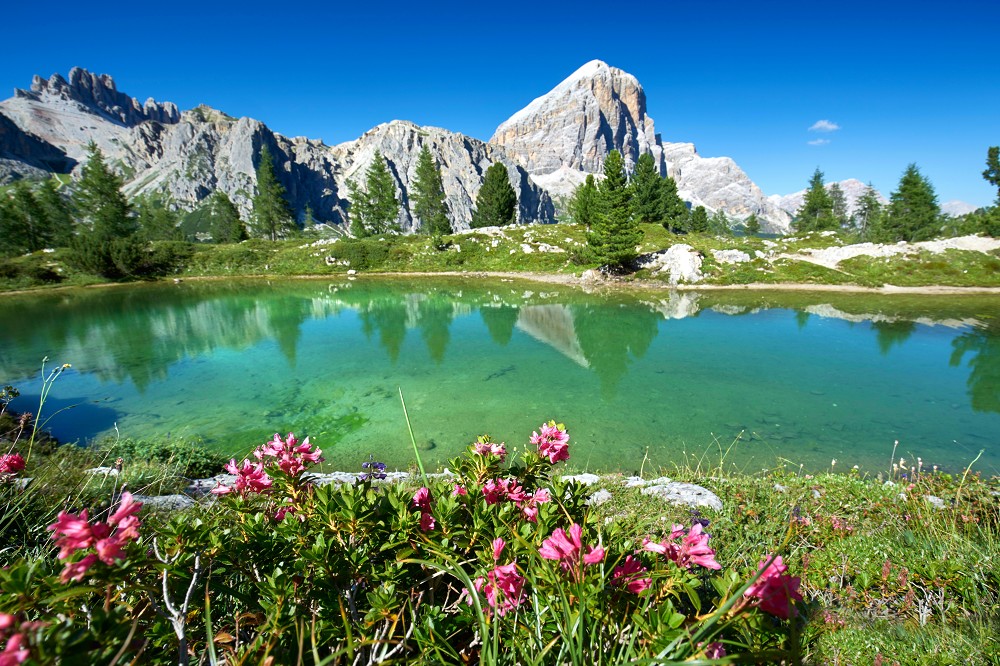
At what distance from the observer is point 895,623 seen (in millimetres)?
2629

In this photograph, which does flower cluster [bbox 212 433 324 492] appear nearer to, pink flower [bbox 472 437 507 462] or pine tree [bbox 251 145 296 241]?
pink flower [bbox 472 437 507 462]

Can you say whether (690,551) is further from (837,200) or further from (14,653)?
(837,200)

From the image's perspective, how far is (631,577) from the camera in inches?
60.4

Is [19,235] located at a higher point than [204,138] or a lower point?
lower

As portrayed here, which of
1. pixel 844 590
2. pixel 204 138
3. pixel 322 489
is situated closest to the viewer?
pixel 322 489

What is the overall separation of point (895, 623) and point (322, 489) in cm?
378

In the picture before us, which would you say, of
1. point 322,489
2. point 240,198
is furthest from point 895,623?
point 240,198

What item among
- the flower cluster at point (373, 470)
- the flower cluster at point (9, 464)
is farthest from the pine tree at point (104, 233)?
the flower cluster at point (9, 464)

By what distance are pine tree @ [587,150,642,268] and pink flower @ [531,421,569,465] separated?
35.3m

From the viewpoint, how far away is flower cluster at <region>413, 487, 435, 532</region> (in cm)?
184

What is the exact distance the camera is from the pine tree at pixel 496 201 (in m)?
60.7

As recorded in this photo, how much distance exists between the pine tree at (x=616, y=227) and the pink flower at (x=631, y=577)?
36050 millimetres

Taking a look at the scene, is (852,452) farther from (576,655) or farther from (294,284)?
(294,284)

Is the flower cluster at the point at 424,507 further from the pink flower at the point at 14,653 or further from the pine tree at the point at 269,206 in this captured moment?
the pine tree at the point at 269,206
